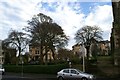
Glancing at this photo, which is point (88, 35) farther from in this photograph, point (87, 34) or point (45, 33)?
point (45, 33)

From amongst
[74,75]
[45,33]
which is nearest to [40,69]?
[45,33]

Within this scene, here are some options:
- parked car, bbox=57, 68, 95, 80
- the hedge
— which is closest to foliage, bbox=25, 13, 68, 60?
the hedge

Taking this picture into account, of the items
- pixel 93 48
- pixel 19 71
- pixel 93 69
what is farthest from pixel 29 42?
pixel 93 69

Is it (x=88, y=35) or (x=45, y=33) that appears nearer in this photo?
(x=45, y=33)

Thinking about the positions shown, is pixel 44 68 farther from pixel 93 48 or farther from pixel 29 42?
pixel 93 48

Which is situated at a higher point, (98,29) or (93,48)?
(98,29)

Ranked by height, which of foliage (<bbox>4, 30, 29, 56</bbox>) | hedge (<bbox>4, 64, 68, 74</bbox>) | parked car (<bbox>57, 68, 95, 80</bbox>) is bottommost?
parked car (<bbox>57, 68, 95, 80</bbox>)

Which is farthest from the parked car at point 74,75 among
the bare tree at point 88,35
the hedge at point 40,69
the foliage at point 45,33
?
the bare tree at point 88,35

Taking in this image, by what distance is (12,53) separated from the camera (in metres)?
86.9

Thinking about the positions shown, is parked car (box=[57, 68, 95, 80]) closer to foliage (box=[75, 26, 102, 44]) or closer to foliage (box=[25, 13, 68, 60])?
foliage (box=[25, 13, 68, 60])

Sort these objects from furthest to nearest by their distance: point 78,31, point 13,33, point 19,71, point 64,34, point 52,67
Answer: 1. point 78,31
2. point 13,33
3. point 64,34
4. point 19,71
5. point 52,67

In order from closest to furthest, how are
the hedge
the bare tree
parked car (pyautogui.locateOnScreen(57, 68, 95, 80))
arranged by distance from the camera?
parked car (pyautogui.locateOnScreen(57, 68, 95, 80))
the hedge
the bare tree

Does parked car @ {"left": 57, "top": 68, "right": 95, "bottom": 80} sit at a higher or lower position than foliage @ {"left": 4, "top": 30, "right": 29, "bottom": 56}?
lower

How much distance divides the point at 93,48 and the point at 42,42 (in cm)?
1815
